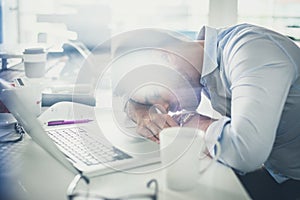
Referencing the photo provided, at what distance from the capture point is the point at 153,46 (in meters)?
1.45

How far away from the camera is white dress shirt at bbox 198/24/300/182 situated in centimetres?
100

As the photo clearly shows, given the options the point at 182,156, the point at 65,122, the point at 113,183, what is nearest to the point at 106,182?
the point at 113,183

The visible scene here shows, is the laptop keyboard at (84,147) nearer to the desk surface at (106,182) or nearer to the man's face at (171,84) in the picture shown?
the desk surface at (106,182)

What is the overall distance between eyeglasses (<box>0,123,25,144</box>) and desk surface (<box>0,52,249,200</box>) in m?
0.18

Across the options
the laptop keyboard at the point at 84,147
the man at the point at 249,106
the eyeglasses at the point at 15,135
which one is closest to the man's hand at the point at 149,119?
the man at the point at 249,106

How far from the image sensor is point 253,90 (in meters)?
1.03

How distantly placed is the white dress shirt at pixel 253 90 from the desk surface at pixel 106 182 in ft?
0.28

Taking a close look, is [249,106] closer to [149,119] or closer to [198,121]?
[198,121]

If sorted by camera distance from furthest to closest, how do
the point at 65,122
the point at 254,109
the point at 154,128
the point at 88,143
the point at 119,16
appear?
the point at 119,16, the point at 65,122, the point at 154,128, the point at 88,143, the point at 254,109

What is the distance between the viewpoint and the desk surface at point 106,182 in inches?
32.5

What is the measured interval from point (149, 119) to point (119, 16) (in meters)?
1.17

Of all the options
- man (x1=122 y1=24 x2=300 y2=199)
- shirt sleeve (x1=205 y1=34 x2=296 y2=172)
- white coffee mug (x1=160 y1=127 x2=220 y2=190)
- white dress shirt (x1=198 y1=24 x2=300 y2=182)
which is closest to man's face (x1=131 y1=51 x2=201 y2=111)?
man (x1=122 y1=24 x2=300 y2=199)

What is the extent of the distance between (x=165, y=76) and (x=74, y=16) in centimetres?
92

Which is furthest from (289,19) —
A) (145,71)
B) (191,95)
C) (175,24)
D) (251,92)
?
(251,92)
